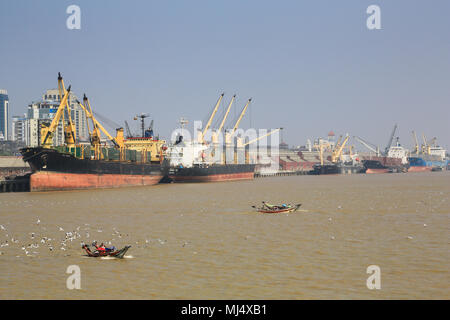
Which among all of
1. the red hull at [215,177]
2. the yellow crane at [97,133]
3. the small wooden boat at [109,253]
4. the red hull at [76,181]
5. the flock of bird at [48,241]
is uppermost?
the yellow crane at [97,133]

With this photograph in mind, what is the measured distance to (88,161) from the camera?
8212 centimetres

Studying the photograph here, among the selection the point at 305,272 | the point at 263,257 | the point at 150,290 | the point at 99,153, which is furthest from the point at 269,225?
the point at 99,153

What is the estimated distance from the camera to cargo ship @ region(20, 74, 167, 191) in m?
75.4

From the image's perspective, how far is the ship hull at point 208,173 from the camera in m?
112

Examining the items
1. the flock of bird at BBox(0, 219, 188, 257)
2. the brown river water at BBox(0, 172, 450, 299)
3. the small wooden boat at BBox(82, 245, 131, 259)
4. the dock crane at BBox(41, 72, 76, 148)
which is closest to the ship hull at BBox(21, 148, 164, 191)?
the dock crane at BBox(41, 72, 76, 148)

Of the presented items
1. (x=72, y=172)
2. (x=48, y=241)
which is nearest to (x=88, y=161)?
(x=72, y=172)

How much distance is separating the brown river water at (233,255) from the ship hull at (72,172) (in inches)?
1196

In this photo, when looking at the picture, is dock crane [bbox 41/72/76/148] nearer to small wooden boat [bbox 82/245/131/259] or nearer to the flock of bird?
the flock of bird

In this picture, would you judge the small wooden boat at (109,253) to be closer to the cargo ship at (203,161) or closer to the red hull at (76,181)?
the red hull at (76,181)

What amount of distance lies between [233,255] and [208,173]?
92.1 m

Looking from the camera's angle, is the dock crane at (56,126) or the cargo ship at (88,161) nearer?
the cargo ship at (88,161)

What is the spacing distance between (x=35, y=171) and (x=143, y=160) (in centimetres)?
3477

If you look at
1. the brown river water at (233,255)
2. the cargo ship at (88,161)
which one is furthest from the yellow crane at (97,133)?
the brown river water at (233,255)
